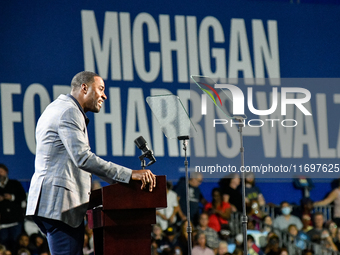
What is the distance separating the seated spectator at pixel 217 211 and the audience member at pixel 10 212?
235cm

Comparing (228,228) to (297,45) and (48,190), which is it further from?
(48,190)

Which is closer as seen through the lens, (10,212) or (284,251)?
(10,212)

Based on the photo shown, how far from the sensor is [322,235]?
6711mm

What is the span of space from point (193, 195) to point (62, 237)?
4.48 meters

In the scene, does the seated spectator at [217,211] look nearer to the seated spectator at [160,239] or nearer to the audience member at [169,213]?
the audience member at [169,213]

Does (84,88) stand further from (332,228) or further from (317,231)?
(332,228)

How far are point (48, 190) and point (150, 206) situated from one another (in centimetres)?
49

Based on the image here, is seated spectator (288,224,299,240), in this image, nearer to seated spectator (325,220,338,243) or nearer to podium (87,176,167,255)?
seated spectator (325,220,338,243)

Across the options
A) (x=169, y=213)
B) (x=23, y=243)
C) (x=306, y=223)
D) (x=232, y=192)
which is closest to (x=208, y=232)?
(x=169, y=213)

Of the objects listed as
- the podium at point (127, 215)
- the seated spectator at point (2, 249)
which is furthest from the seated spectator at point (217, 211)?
the podium at point (127, 215)

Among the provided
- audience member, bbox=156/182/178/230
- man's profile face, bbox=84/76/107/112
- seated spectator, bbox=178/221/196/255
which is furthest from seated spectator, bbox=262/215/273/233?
man's profile face, bbox=84/76/107/112

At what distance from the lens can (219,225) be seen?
6566 millimetres

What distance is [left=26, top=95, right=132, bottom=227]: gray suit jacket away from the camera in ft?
7.84

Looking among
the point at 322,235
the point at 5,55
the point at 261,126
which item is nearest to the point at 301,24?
the point at 261,126
